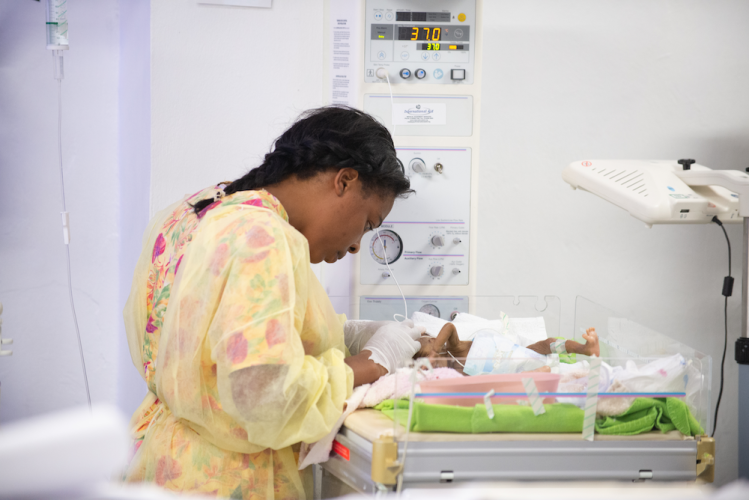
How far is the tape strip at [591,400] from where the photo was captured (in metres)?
1.04

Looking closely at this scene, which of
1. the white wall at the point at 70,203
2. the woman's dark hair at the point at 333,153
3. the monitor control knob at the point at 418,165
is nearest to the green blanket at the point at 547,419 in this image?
the woman's dark hair at the point at 333,153

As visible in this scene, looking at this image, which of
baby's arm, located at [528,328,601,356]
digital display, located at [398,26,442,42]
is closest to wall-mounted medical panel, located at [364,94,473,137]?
digital display, located at [398,26,442,42]

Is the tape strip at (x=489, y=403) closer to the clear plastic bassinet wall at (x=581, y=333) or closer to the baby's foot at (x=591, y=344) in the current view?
the clear plastic bassinet wall at (x=581, y=333)

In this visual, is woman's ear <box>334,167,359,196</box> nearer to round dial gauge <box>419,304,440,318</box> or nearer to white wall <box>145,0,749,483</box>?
round dial gauge <box>419,304,440,318</box>

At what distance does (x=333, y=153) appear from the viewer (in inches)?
48.8

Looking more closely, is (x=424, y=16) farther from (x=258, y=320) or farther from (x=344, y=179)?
(x=258, y=320)

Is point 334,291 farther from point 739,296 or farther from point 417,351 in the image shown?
point 739,296

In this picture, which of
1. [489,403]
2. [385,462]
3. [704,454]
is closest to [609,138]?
[704,454]

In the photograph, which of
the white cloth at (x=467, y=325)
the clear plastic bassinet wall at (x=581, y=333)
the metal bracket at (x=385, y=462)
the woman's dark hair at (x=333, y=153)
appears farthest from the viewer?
the white cloth at (x=467, y=325)

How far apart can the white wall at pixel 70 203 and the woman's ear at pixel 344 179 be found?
1056mm

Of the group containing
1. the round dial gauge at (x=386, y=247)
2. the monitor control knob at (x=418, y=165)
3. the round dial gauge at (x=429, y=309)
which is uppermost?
the monitor control knob at (x=418, y=165)

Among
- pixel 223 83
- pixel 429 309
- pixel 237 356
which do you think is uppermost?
pixel 223 83

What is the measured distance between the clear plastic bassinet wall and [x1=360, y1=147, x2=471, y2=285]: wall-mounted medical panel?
8cm

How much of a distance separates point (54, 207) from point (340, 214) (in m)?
1.36
